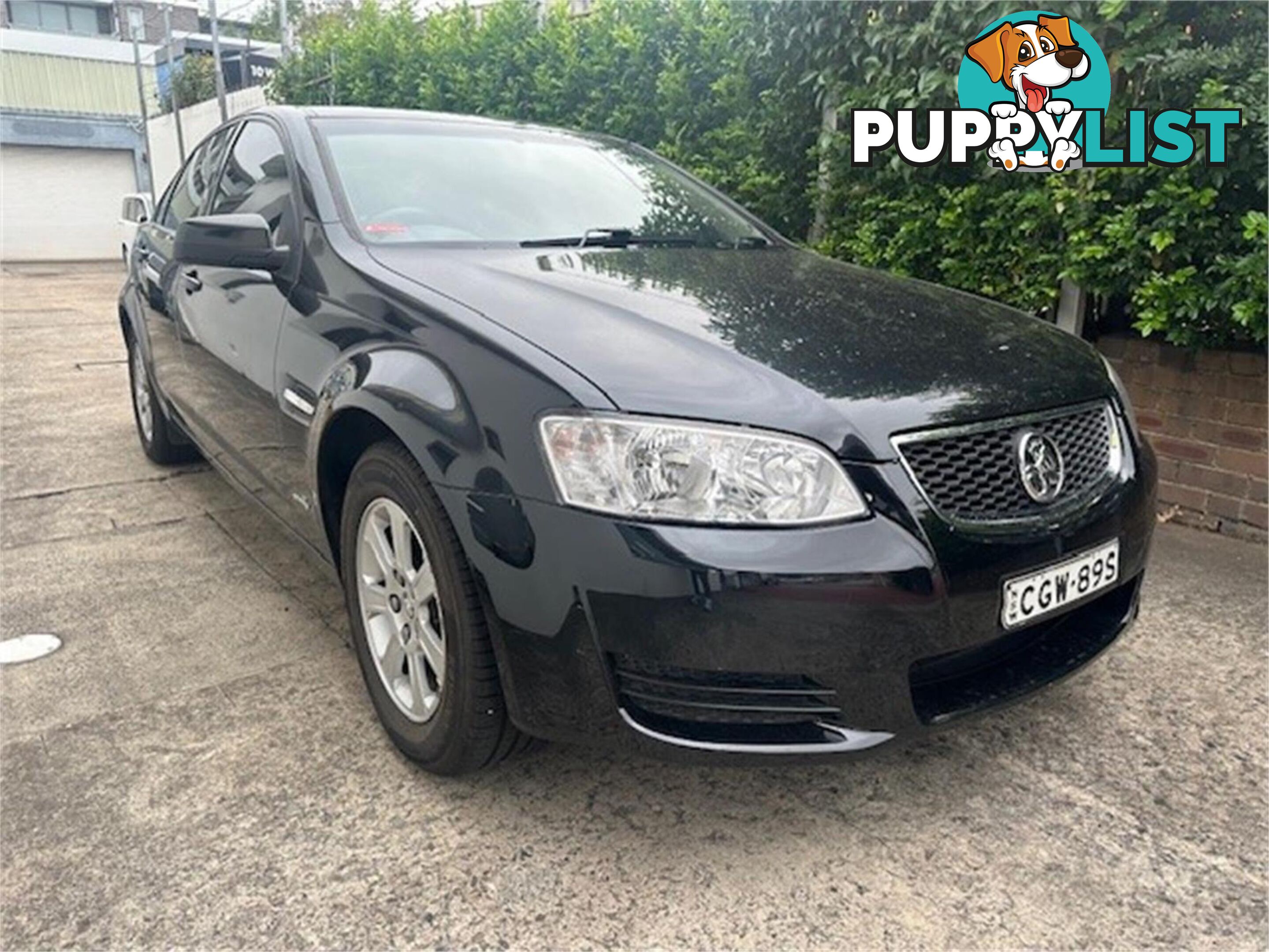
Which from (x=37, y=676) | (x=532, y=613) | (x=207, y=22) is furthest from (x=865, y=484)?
(x=207, y=22)

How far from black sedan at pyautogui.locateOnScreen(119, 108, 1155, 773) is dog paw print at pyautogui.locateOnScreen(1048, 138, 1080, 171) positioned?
1.52 metres

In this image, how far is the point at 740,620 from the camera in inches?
63.5

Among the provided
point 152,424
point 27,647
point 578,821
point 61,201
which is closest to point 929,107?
point 578,821

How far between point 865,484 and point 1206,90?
8.23ft

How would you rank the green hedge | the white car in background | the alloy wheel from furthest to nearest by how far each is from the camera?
1. the white car in background
2. the green hedge
3. the alloy wheel

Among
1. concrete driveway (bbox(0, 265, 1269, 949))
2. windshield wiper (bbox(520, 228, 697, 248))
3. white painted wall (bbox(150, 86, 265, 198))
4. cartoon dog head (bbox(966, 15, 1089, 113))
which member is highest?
white painted wall (bbox(150, 86, 265, 198))

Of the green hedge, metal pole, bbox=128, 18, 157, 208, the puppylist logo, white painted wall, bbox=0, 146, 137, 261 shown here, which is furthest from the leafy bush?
the puppylist logo

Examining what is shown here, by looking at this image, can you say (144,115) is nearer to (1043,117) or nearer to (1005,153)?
(1005,153)

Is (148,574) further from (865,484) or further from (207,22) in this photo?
(207,22)

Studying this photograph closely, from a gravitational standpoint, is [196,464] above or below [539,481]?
below

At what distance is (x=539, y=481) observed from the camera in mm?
1690

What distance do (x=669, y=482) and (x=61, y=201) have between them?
24.7 meters

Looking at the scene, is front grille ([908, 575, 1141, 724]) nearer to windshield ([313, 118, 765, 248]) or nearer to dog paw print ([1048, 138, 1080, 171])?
windshield ([313, 118, 765, 248])

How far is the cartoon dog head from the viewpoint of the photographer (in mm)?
3676
